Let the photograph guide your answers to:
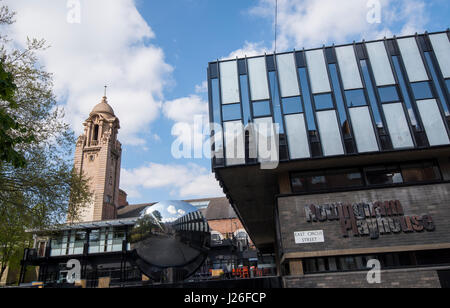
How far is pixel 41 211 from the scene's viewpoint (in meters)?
16.0

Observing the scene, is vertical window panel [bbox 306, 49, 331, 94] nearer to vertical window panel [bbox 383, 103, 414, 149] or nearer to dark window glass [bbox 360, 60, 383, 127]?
dark window glass [bbox 360, 60, 383, 127]

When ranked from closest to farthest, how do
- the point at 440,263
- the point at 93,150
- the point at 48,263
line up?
the point at 440,263
the point at 48,263
the point at 93,150

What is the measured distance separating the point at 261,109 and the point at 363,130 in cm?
564

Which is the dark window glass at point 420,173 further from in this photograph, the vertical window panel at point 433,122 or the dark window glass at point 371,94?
the dark window glass at point 371,94

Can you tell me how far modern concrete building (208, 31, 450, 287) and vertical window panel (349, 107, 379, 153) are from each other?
5cm

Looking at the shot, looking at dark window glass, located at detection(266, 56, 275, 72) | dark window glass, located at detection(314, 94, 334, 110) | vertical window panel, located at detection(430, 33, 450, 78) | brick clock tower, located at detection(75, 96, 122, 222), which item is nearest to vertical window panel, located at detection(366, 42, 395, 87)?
vertical window panel, located at detection(430, 33, 450, 78)

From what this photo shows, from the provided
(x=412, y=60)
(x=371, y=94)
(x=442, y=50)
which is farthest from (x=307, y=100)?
(x=442, y=50)

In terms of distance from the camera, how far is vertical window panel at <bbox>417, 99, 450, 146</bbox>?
15.1 m

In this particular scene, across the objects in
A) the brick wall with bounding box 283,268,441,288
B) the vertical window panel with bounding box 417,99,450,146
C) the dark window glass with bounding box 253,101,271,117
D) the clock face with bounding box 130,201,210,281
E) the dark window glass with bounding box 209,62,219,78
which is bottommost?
the brick wall with bounding box 283,268,441,288
